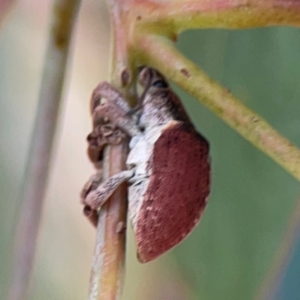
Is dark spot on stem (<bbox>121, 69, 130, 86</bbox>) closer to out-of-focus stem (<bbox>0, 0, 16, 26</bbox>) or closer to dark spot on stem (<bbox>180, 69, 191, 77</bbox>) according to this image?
dark spot on stem (<bbox>180, 69, 191, 77</bbox>)

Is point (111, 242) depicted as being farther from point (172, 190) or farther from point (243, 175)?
point (243, 175)

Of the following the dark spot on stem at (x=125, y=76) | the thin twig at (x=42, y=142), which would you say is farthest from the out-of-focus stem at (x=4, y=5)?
the dark spot on stem at (x=125, y=76)

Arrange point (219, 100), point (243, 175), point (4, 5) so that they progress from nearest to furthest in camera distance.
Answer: point (219, 100) < point (4, 5) < point (243, 175)

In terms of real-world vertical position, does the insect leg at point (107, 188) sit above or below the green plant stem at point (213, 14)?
below

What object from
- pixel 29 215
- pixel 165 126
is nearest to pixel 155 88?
pixel 165 126

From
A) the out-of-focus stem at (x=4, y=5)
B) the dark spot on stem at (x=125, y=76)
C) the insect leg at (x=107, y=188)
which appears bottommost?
the insect leg at (x=107, y=188)

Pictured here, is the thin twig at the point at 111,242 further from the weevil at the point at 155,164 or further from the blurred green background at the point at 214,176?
the blurred green background at the point at 214,176

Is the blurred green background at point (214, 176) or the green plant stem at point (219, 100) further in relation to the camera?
the blurred green background at point (214, 176)

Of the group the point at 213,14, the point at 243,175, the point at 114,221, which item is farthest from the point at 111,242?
the point at 243,175
